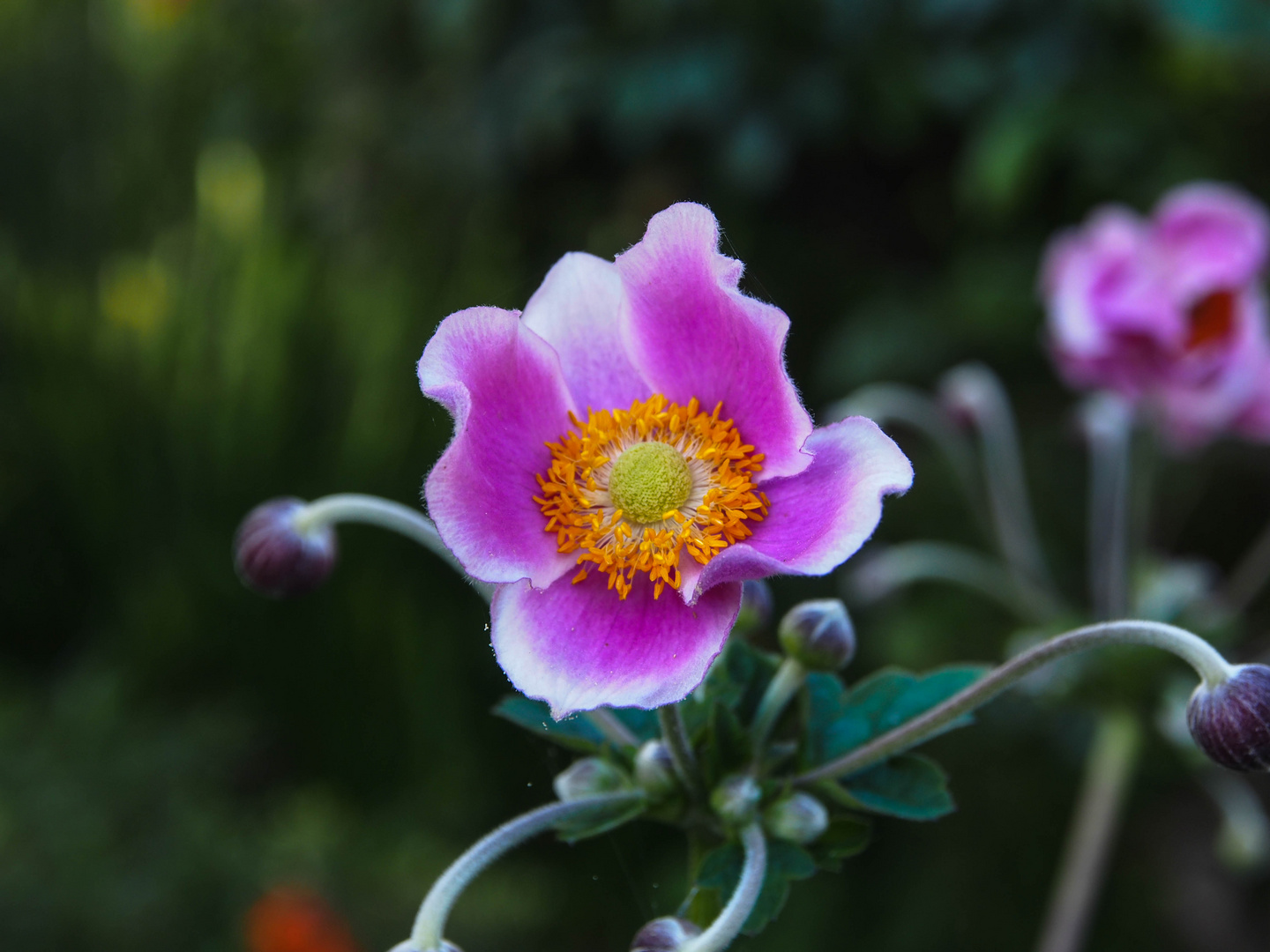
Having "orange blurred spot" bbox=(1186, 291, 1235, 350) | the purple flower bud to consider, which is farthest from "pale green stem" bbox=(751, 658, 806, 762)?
"orange blurred spot" bbox=(1186, 291, 1235, 350)

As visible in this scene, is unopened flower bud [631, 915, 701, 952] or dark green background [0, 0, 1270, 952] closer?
unopened flower bud [631, 915, 701, 952]

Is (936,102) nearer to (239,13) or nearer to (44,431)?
(44,431)

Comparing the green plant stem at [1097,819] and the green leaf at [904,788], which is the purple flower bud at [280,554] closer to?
the green leaf at [904,788]

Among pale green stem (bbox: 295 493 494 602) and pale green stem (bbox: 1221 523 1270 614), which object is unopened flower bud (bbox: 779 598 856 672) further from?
pale green stem (bbox: 1221 523 1270 614)

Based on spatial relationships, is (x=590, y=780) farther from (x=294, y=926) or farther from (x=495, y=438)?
(x=294, y=926)

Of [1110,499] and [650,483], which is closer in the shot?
[650,483]

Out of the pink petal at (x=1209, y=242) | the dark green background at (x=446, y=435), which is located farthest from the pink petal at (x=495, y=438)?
the dark green background at (x=446, y=435)

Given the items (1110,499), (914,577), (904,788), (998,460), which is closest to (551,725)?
(904,788)
